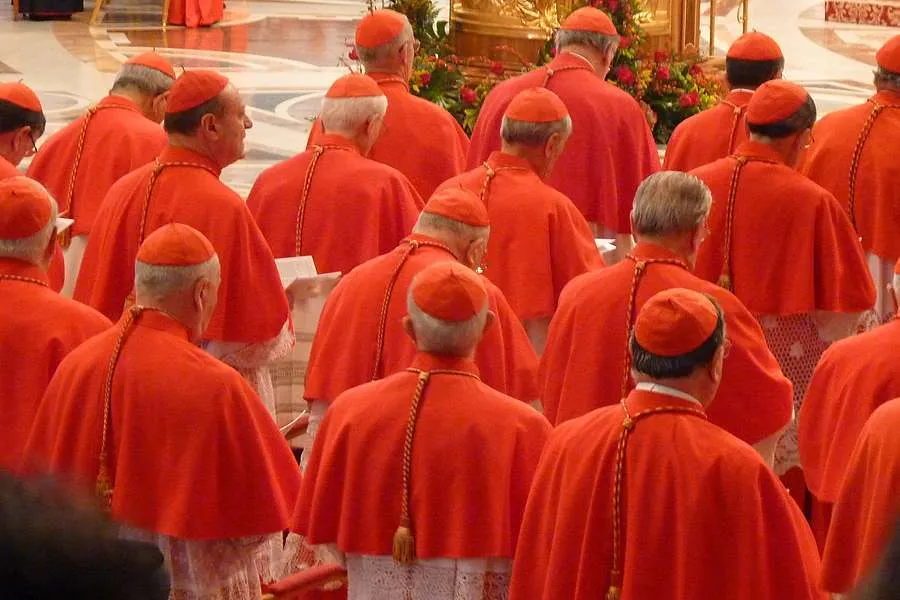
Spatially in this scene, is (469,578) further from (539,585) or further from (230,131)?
(230,131)

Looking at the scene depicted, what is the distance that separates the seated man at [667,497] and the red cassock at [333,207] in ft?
9.80

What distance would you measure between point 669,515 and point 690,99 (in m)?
7.19

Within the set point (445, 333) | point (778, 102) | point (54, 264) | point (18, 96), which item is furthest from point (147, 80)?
point (445, 333)

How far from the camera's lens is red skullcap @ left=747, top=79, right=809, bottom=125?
6.55 meters

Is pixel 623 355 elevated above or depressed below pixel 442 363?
below

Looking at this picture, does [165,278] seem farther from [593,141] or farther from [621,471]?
[593,141]

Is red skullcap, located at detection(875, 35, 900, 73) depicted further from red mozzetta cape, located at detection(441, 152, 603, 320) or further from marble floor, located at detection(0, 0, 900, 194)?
marble floor, located at detection(0, 0, 900, 194)

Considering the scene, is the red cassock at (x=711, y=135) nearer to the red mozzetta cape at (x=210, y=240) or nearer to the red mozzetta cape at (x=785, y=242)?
the red mozzetta cape at (x=785, y=242)

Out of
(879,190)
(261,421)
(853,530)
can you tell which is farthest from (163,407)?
(879,190)

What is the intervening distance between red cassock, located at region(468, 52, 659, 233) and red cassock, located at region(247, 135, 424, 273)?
1.37 m

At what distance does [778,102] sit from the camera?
656 cm

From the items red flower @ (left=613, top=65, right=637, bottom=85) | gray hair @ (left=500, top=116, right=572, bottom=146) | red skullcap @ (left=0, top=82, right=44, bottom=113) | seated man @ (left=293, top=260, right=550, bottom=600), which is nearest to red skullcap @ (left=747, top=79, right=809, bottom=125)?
gray hair @ (left=500, top=116, right=572, bottom=146)

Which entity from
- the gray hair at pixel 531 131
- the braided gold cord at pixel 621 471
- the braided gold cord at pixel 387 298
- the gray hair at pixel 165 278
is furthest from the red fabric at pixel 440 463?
the gray hair at pixel 531 131

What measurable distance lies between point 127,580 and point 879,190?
595cm
